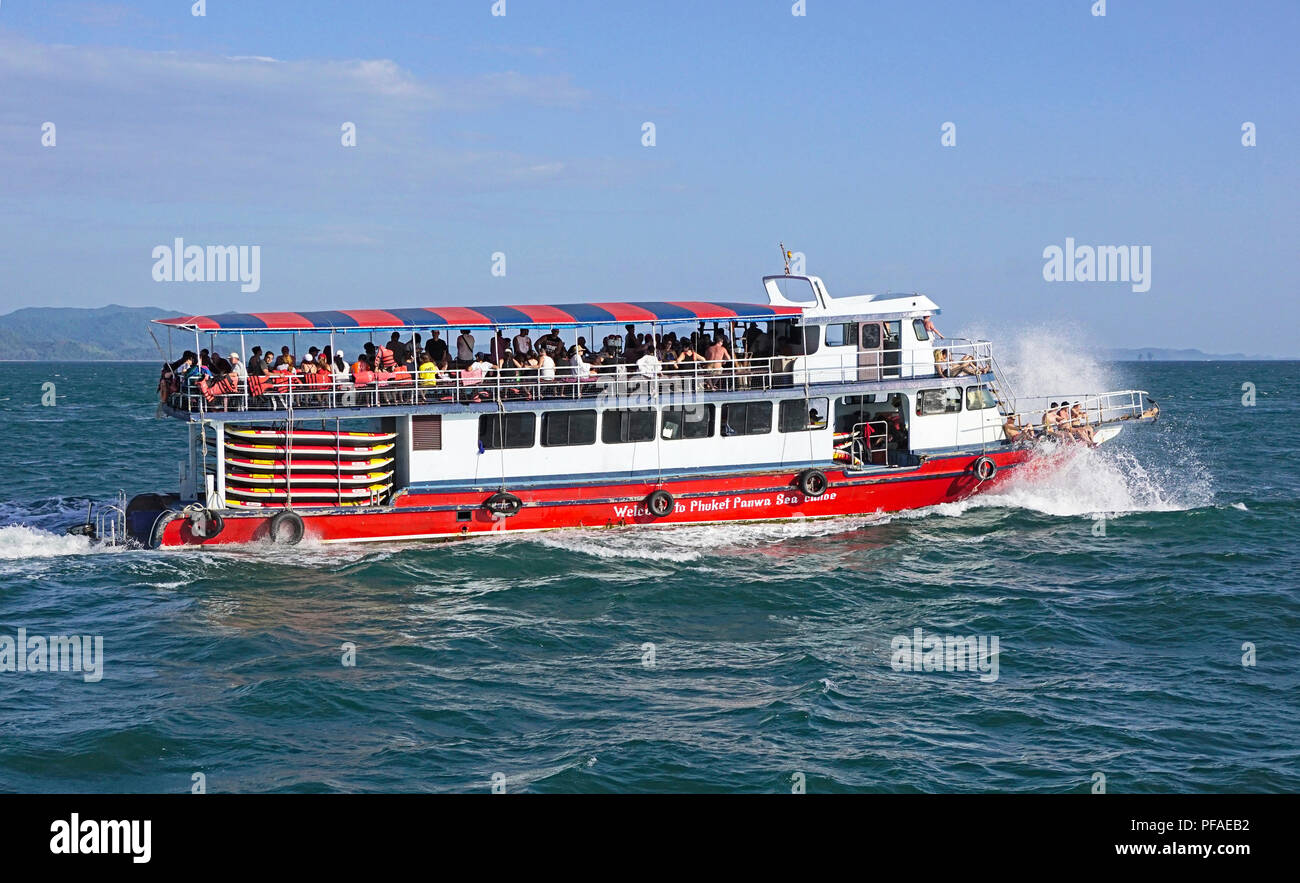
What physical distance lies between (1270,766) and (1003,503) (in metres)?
16.7

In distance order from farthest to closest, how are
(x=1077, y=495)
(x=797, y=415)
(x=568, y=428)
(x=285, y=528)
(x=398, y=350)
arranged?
(x=1077, y=495)
(x=797, y=415)
(x=568, y=428)
(x=398, y=350)
(x=285, y=528)

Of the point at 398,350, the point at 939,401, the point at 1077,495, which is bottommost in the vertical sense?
the point at 1077,495

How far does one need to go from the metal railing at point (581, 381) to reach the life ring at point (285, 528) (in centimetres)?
233

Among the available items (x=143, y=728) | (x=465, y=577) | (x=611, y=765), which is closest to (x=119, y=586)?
(x=465, y=577)

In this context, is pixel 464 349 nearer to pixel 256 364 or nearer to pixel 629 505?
pixel 256 364

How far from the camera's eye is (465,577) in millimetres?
25812

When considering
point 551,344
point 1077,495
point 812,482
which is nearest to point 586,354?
point 551,344

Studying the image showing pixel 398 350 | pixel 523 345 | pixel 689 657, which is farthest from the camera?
pixel 523 345

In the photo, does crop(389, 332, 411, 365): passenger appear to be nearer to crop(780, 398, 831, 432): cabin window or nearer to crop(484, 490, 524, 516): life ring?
crop(484, 490, 524, 516): life ring

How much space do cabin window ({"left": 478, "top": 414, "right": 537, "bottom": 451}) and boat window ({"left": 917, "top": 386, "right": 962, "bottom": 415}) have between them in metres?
9.84

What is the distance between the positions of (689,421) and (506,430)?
4.38 m

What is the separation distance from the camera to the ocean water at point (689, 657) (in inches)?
630

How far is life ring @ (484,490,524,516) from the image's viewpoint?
28.3 meters

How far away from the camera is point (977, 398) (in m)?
31.8
